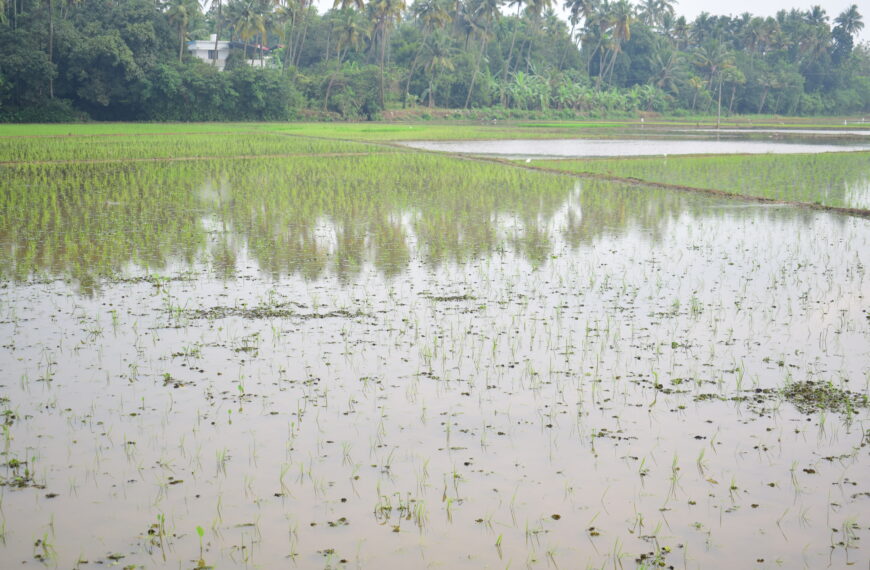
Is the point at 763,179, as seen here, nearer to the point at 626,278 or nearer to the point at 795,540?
the point at 626,278

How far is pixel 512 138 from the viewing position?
36.0 m

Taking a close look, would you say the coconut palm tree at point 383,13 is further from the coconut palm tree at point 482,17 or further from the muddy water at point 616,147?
the muddy water at point 616,147

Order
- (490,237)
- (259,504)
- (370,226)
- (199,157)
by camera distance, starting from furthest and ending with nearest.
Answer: (199,157)
(370,226)
(490,237)
(259,504)

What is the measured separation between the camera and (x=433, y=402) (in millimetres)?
4934

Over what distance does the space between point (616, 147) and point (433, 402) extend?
2667 centimetres

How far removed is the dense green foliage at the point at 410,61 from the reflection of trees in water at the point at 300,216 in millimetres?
24153

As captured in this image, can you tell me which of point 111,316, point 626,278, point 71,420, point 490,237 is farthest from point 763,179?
point 71,420

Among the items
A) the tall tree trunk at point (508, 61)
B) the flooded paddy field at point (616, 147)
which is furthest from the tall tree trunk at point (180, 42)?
the tall tree trunk at point (508, 61)

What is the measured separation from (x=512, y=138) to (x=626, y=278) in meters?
28.3

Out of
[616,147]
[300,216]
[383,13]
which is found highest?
[383,13]

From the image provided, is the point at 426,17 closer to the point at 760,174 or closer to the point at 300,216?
the point at 760,174

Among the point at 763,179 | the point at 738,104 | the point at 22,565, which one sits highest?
the point at 738,104

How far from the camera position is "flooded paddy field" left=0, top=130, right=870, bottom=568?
3.46m

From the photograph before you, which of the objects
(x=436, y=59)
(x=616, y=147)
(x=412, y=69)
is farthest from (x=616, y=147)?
(x=412, y=69)
